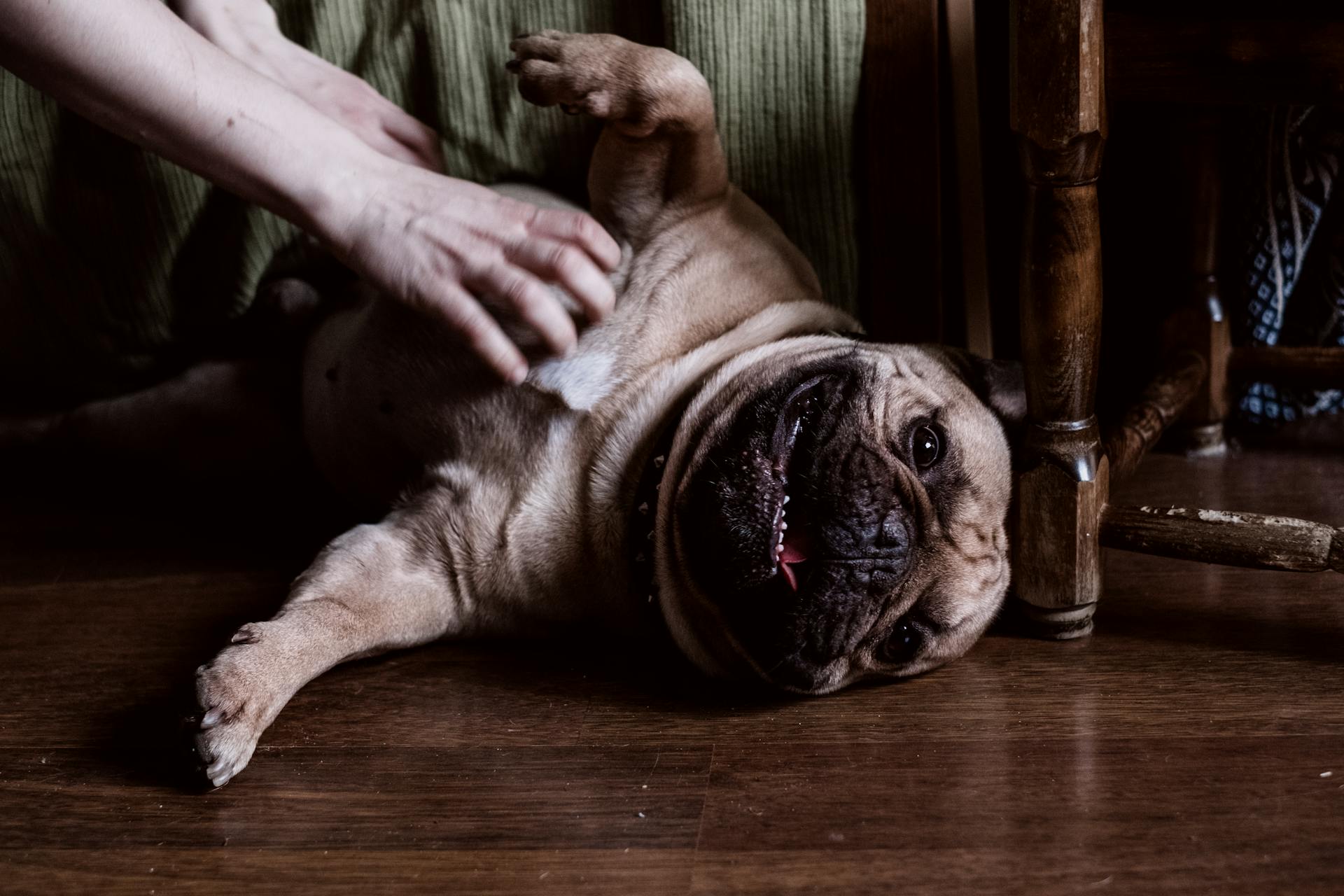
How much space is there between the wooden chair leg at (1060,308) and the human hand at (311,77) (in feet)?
2.68

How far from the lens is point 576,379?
145 cm

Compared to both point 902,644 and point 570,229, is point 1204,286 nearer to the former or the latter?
point 902,644

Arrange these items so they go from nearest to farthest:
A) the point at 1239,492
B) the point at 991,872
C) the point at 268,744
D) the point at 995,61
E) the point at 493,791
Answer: the point at 991,872
the point at 493,791
the point at 268,744
the point at 1239,492
the point at 995,61

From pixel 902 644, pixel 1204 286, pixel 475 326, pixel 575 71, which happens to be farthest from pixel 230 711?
pixel 1204 286

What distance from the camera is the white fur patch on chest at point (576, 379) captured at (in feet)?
4.73

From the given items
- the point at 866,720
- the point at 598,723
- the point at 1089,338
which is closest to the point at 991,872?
the point at 866,720

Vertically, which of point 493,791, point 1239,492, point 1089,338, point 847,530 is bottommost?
point 1239,492

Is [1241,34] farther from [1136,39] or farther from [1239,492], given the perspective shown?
[1239,492]

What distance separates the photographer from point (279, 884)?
104cm

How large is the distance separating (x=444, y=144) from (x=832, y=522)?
2.86 feet

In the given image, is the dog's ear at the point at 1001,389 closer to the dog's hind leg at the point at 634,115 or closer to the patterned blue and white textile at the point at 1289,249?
the dog's hind leg at the point at 634,115

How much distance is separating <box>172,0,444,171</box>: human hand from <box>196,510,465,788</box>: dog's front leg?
521 millimetres

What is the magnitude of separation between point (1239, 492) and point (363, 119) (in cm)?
131

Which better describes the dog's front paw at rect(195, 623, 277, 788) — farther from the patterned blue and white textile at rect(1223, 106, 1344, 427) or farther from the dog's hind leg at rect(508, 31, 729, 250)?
the patterned blue and white textile at rect(1223, 106, 1344, 427)
